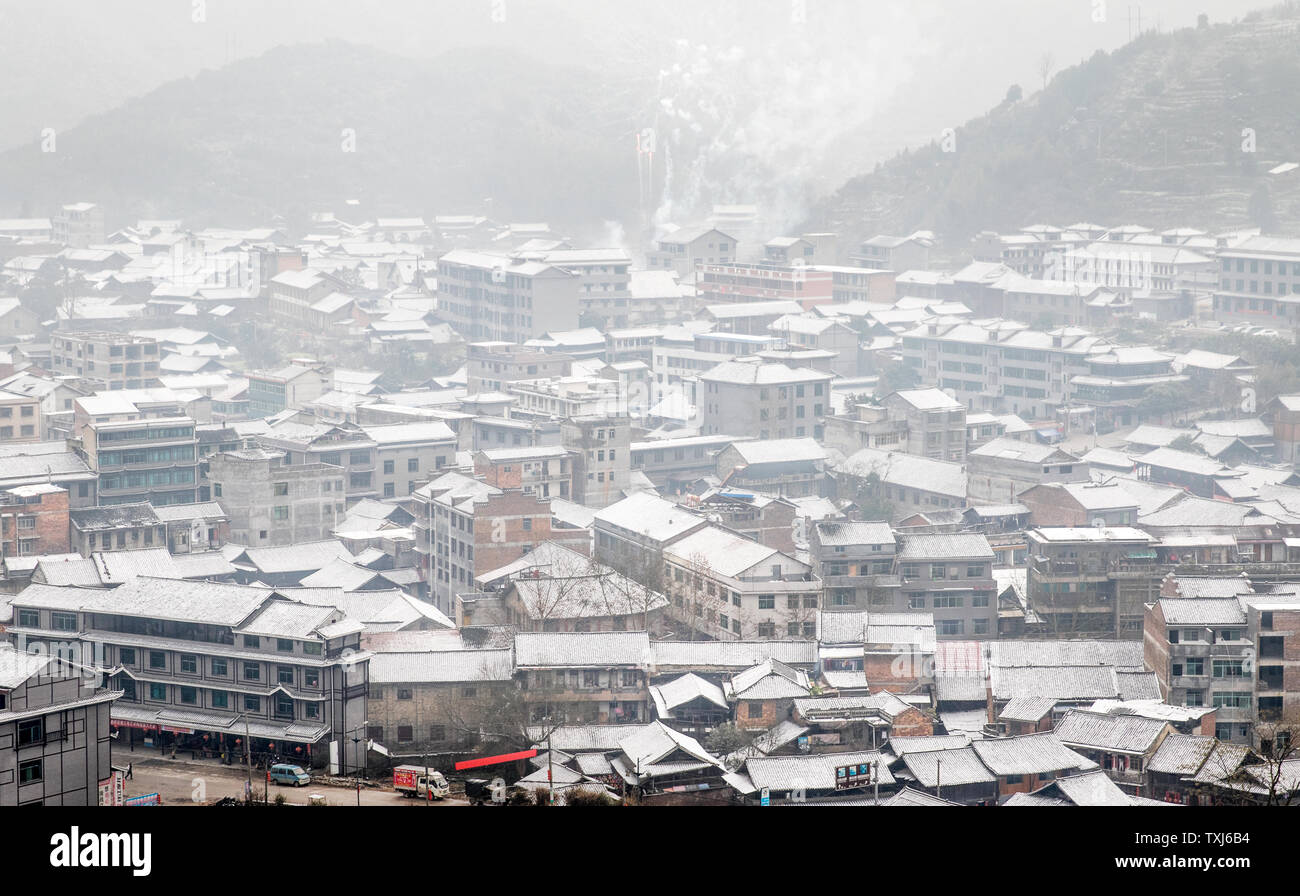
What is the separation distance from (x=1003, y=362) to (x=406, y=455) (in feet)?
51.3

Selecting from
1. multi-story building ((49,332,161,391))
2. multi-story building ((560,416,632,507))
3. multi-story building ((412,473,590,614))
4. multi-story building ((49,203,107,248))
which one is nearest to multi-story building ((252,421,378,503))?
multi-story building ((560,416,632,507))

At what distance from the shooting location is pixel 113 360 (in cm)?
3856

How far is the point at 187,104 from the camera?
76750mm

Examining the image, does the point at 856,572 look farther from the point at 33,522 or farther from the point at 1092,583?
the point at 33,522

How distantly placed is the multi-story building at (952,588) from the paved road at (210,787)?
29.3 feet

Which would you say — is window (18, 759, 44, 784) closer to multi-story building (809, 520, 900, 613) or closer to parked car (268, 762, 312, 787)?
parked car (268, 762, 312, 787)

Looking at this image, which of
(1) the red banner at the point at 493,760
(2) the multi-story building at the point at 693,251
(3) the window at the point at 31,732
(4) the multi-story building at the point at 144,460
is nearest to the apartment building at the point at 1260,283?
(2) the multi-story building at the point at 693,251

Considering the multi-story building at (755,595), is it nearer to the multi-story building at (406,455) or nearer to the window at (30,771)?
the multi-story building at (406,455)

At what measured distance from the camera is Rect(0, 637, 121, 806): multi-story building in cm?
1425

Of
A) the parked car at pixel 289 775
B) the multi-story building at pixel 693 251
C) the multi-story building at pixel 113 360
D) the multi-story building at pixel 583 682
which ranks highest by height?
the multi-story building at pixel 693 251

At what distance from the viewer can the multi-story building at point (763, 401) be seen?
35125 millimetres

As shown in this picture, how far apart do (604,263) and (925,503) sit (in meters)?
18.3

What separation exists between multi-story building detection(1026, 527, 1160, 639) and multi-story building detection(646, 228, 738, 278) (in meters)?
28.9
